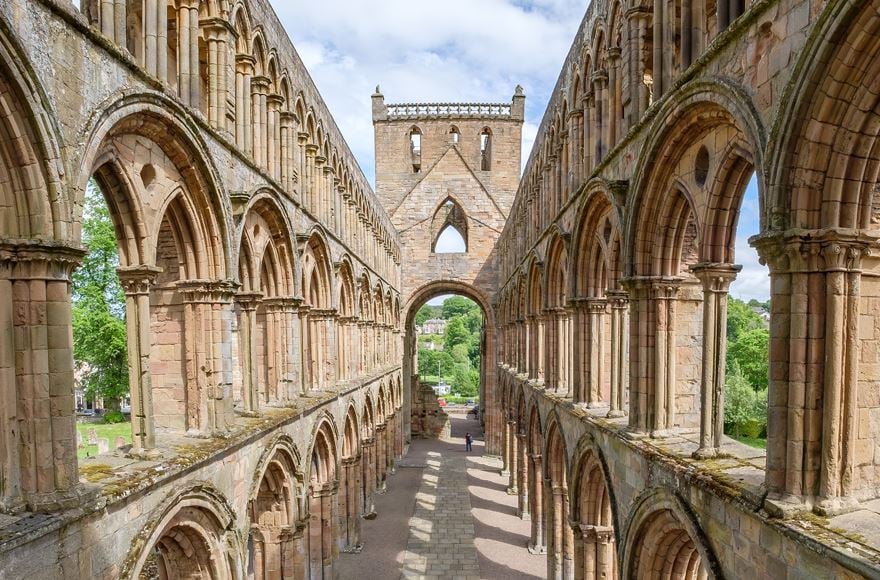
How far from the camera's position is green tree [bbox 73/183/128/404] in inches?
821

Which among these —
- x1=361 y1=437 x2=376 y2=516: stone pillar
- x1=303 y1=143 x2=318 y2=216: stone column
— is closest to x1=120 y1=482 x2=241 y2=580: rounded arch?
x1=303 y1=143 x2=318 y2=216: stone column

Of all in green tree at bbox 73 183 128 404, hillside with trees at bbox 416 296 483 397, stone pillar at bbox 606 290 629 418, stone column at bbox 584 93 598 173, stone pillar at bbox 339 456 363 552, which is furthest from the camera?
hillside with trees at bbox 416 296 483 397

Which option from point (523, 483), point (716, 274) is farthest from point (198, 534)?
point (523, 483)

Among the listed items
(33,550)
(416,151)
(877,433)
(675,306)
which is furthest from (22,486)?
(416,151)

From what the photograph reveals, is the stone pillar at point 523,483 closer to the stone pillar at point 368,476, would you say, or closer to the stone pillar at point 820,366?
the stone pillar at point 368,476

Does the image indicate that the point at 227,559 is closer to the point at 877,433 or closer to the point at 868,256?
the point at 877,433

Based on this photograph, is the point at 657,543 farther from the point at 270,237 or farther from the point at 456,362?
the point at 456,362

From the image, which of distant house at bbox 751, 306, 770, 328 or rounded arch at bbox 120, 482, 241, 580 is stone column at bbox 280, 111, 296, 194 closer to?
rounded arch at bbox 120, 482, 241, 580

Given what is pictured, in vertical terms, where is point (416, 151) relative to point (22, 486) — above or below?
above

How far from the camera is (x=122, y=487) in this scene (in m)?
6.33

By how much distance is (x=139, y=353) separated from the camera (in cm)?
760

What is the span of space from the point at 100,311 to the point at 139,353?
16.2m

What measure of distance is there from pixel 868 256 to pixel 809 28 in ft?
6.37

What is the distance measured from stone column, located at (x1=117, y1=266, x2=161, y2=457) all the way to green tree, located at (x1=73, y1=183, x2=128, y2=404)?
14521mm
